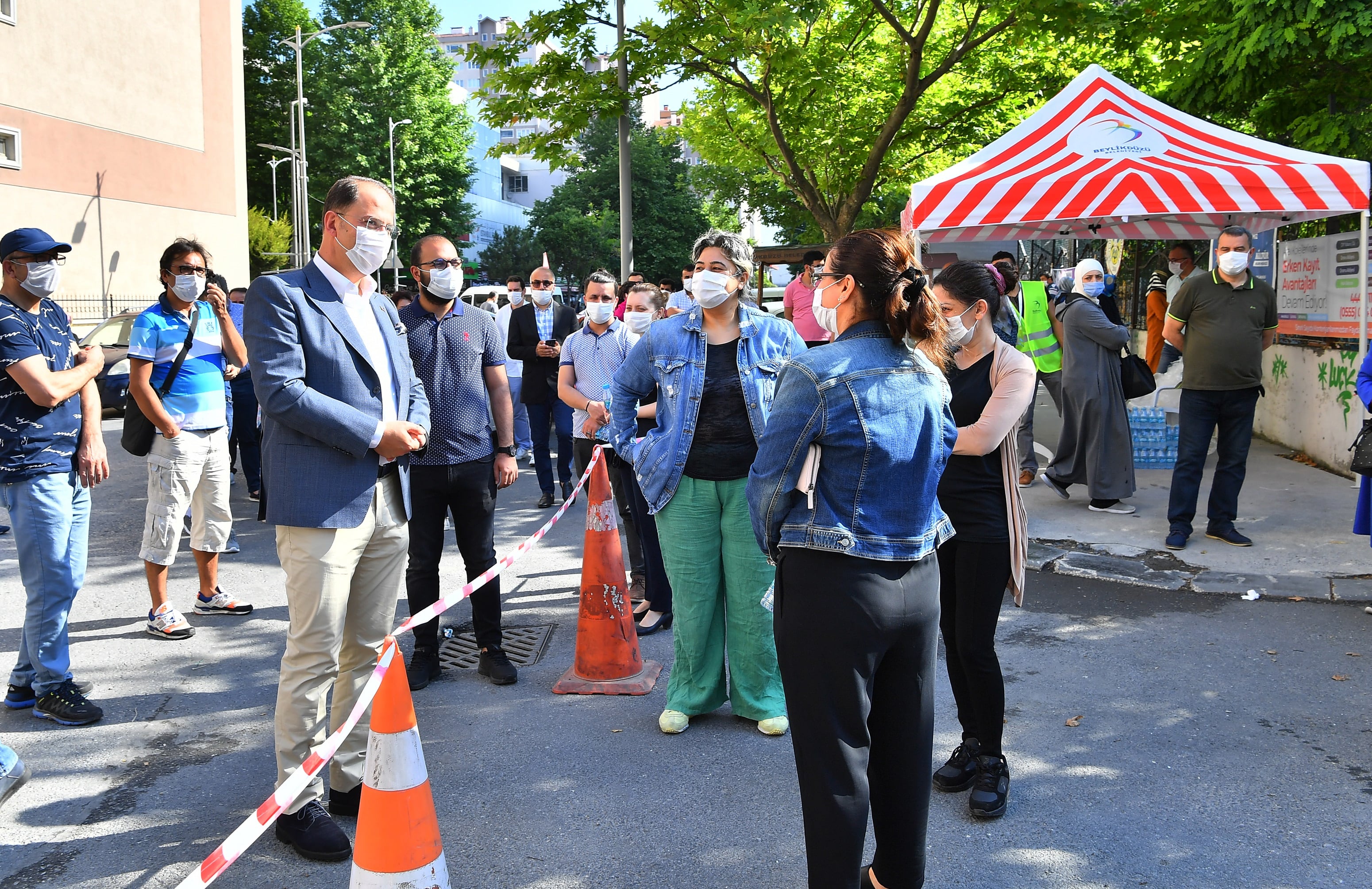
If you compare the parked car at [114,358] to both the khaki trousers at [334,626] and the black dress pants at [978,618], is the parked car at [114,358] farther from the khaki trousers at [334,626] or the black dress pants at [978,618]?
the black dress pants at [978,618]

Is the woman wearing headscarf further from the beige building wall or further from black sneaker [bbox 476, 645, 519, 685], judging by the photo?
the beige building wall

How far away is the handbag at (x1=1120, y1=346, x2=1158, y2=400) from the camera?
28.4ft

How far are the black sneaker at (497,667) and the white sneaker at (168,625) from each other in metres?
1.83

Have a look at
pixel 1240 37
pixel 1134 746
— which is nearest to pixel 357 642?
pixel 1134 746

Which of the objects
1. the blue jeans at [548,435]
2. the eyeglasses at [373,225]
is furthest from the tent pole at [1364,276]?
the eyeglasses at [373,225]

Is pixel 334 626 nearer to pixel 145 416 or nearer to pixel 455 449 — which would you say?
pixel 455 449

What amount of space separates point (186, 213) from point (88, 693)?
94.0 ft

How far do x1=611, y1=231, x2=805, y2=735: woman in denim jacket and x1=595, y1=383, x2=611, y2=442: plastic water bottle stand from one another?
0.65m

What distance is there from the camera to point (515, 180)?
113000mm

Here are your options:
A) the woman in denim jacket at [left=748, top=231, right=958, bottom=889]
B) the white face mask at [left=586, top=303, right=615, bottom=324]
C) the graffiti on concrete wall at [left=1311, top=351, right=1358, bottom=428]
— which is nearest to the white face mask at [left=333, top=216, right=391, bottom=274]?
the woman in denim jacket at [left=748, top=231, right=958, bottom=889]

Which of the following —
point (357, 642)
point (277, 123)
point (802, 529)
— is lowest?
point (357, 642)

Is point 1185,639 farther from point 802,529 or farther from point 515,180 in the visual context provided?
point 515,180

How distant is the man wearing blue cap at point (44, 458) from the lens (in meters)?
4.52

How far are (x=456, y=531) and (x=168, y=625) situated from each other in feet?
6.19
